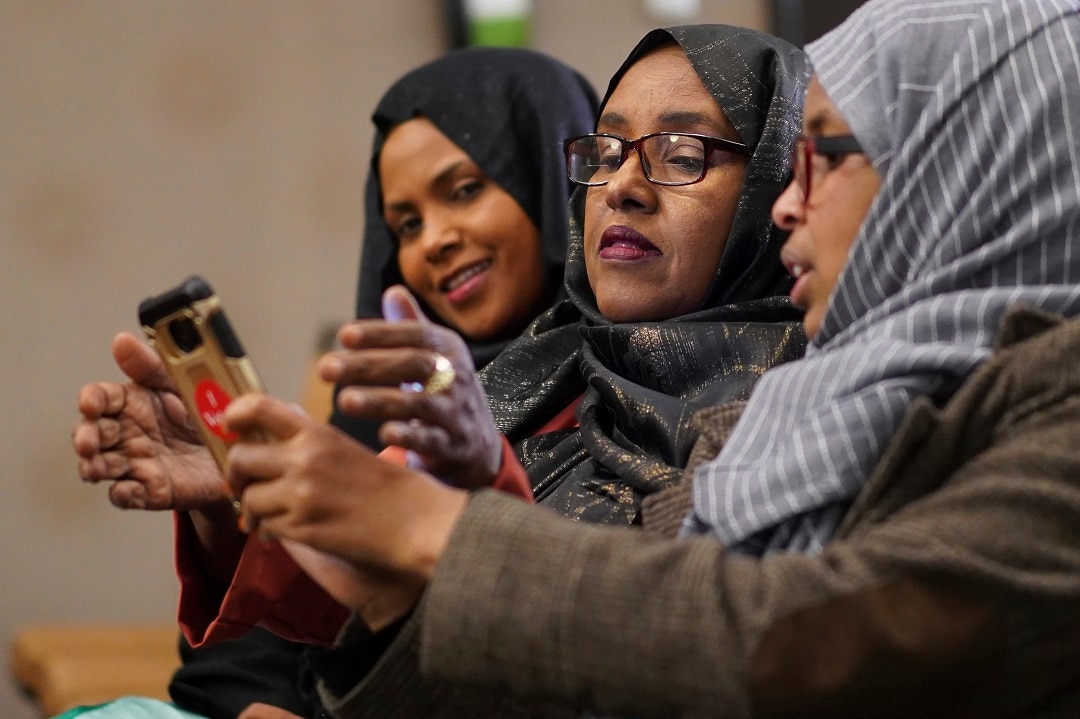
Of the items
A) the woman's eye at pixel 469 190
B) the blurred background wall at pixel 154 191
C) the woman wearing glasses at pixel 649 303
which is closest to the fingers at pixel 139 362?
the woman wearing glasses at pixel 649 303

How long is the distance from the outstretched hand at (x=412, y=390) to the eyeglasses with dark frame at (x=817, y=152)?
1.47 ft

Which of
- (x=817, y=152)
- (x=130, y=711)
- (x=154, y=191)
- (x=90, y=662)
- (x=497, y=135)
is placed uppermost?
(x=817, y=152)

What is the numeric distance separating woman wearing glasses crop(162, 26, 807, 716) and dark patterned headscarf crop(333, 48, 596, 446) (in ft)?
1.32

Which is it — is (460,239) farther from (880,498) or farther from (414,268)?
(880,498)

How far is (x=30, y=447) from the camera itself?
370cm

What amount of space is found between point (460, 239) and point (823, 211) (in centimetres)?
119

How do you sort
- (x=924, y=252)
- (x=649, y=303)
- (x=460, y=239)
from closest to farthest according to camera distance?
(x=924, y=252), (x=649, y=303), (x=460, y=239)

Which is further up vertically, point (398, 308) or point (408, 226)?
point (398, 308)

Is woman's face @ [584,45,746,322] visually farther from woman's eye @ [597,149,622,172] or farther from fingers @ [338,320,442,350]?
fingers @ [338,320,442,350]

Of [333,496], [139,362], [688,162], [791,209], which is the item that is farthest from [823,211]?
[139,362]

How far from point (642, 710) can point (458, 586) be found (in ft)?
0.56

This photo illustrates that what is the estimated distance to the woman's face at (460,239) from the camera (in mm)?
2455

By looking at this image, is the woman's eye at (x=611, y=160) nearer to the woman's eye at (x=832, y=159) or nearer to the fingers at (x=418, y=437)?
the woman's eye at (x=832, y=159)

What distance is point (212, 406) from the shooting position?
45.2 inches
